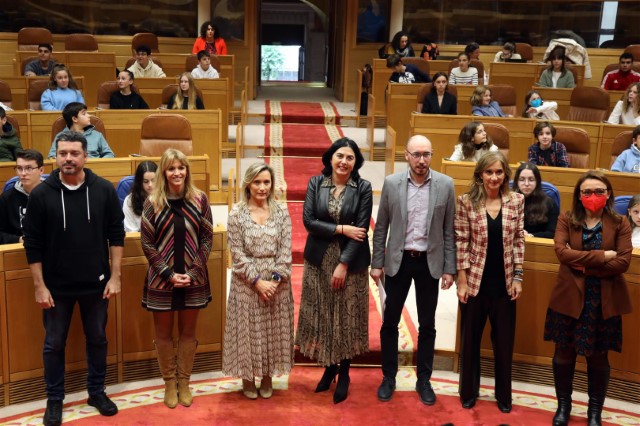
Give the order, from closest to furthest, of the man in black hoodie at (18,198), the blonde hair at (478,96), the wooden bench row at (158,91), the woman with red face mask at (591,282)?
the woman with red face mask at (591,282), the man in black hoodie at (18,198), the blonde hair at (478,96), the wooden bench row at (158,91)

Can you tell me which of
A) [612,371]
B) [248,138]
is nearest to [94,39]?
[248,138]

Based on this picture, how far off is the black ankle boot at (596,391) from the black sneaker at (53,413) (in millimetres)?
2737

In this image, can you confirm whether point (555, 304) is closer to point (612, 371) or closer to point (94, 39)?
point (612, 371)

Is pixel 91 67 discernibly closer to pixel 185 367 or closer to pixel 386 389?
pixel 185 367

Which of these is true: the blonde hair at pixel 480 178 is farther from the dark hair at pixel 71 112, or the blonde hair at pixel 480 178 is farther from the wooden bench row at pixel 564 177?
the dark hair at pixel 71 112

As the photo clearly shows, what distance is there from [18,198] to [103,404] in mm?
1365

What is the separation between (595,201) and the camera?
161 inches

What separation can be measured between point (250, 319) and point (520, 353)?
1.66 metres

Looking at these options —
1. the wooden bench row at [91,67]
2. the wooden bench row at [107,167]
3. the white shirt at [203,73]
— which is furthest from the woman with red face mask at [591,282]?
the wooden bench row at [91,67]

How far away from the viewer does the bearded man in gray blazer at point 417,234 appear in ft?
13.8

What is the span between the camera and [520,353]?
15.8 ft

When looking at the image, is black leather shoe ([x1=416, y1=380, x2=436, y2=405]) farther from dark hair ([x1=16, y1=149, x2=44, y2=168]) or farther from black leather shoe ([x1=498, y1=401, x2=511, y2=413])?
dark hair ([x1=16, y1=149, x2=44, y2=168])

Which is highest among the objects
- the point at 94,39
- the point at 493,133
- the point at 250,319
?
the point at 94,39

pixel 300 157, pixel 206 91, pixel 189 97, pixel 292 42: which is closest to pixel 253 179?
pixel 189 97
